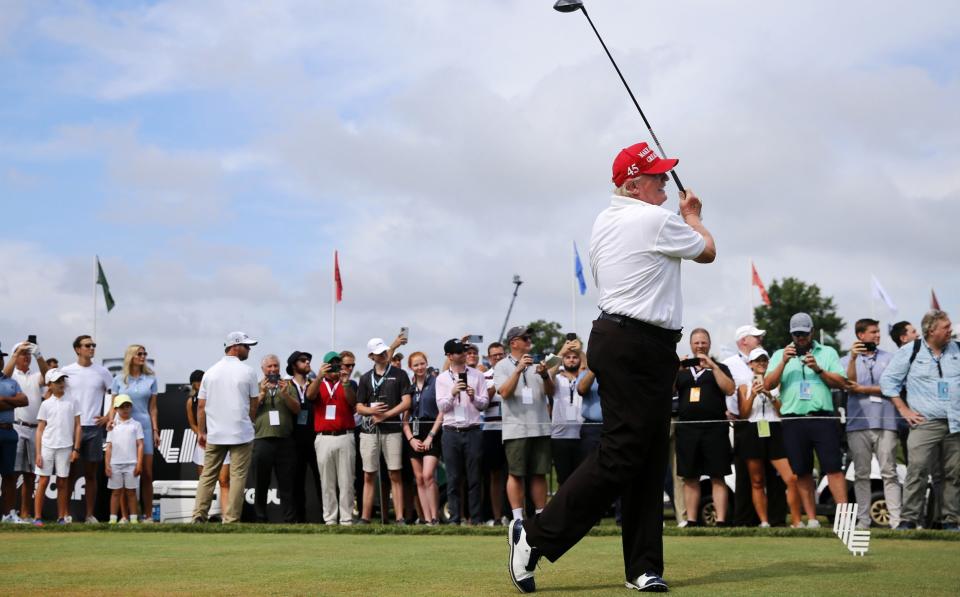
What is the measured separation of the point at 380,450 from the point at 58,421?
417cm

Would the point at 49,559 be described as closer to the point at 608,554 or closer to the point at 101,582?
the point at 101,582

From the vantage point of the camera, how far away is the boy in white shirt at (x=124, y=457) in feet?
48.7

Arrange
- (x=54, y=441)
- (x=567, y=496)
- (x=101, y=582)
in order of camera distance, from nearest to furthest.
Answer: (x=567, y=496) < (x=101, y=582) < (x=54, y=441)

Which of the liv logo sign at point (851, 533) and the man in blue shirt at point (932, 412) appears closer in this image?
the liv logo sign at point (851, 533)

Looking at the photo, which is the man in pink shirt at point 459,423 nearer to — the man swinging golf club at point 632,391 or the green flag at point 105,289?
the man swinging golf club at point 632,391

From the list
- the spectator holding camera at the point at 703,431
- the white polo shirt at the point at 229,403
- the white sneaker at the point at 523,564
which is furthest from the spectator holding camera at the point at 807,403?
the white sneaker at the point at 523,564

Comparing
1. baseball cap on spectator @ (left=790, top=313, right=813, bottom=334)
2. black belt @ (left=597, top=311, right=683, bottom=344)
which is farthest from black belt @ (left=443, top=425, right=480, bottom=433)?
black belt @ (left=597, top=311, right=683, bottom=344)

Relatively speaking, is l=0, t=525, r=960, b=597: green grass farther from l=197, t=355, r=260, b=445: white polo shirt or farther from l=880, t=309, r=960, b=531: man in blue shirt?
l=197, t=355, r=260, b=445: white polo shirt

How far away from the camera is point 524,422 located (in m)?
13.3

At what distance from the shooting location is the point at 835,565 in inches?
292

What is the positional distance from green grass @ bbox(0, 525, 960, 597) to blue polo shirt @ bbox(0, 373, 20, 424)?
3.59 metres

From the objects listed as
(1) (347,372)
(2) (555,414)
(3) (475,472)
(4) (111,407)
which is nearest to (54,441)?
(4) (111,407)

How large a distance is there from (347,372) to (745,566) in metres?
8.71

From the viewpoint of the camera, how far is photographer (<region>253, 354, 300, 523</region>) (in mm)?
15188
